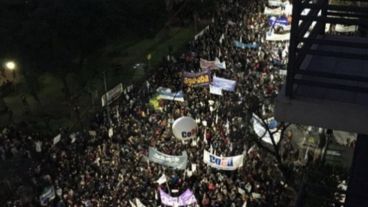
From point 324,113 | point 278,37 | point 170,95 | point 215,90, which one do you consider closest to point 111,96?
point 170,95

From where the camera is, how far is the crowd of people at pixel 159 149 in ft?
51.2

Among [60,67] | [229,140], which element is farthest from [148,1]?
[229,140]

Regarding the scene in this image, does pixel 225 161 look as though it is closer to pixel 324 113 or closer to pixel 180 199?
pixel 180 199

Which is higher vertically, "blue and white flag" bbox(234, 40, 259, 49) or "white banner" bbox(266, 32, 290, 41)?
"white banner" bbox(266, 32, 290, 41)

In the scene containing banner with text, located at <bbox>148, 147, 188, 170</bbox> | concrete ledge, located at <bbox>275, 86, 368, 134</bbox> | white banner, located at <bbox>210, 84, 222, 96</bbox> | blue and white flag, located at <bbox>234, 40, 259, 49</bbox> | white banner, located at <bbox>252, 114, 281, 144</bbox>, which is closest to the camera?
concrete ledge, located at <bbox>275, 86, 368, 134</bbox>

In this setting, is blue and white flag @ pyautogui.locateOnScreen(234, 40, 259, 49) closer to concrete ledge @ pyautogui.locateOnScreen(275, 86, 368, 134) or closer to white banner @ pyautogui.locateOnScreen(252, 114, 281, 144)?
white banner @ pyautogui.locateOnScreen(252, 114, 281, 144)

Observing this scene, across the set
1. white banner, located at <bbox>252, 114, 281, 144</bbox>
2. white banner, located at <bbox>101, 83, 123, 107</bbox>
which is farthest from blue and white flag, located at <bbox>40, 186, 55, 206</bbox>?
white banner, located at <bbox>101, 83, 123, 107</bbox>

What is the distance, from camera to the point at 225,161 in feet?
51.1

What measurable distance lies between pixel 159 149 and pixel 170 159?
2260mm

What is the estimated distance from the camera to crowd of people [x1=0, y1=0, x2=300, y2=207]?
15617 mm

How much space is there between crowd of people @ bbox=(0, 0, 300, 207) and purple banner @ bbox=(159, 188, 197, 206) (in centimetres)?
69

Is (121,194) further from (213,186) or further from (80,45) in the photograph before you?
(80,45)

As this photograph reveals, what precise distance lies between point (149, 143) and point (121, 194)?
158 inches

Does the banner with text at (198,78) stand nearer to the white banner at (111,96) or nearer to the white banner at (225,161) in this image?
the white banner at (111,96)
